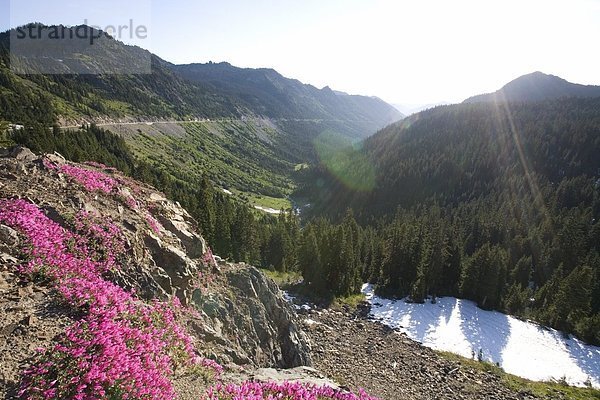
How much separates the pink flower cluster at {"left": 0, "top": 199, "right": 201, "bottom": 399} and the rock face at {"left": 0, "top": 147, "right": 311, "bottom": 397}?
0.82 m

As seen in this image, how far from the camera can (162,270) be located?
67.7ft

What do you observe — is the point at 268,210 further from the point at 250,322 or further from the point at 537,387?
the point at 250,322

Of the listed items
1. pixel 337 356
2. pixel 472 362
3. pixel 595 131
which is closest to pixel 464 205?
pixel 595 131

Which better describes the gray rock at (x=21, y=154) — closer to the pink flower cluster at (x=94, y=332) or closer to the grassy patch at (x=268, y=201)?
the pink flower cluster at (x=94, y=332)

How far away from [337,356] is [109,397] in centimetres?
3267

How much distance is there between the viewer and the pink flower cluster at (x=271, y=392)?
12141 mm

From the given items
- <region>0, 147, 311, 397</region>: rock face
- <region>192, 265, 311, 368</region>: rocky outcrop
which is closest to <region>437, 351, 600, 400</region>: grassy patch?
<region>192, 265, 311, 368</region>: rocky outcrop

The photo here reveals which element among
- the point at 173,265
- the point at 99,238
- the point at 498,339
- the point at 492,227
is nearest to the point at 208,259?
the point at 173,265

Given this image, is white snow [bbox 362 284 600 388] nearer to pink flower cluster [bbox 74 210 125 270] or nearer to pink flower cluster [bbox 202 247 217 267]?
pink flower cluster [bbox 202 247 217 267]

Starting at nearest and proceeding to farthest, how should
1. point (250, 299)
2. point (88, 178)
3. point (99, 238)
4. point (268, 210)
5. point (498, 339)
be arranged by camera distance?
point (99, 238) → point (88, 178) → point (250, 299) → point (498, 339) → point (268, 210)

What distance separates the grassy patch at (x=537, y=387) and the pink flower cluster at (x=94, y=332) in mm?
40336

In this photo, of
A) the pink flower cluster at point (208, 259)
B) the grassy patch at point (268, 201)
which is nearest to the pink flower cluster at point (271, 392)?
the pink flower cluster at point (208, 259)

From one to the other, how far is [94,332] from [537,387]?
159 feet

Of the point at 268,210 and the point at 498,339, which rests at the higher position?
the point at 268,210
